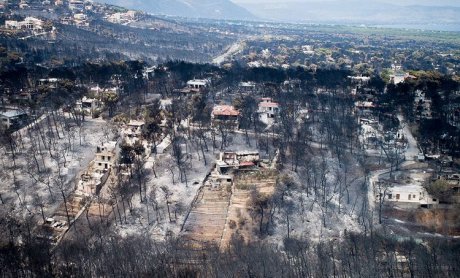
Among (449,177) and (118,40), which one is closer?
(449,177)

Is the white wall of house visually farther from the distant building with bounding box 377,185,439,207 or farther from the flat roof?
the flat roof

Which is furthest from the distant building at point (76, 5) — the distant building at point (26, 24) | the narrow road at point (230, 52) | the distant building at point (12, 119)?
the distant building at point (12, 119)

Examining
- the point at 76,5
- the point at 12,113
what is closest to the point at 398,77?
the point at 12,113

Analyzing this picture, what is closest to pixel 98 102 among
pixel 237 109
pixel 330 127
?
pixel 237 109

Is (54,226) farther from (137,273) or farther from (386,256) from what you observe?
(386,256)

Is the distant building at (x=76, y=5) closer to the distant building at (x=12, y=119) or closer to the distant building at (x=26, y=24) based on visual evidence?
the distant building at (x=26, y=24)

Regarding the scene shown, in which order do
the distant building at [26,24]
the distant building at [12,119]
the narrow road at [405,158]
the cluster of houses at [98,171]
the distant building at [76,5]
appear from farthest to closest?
1. the distant building at [76,5]
2. the distant building at [26,24]
3. the distant building at [12,119]
4. the cluster of houses at [98,171]
5. the narrow road at [405,158]
